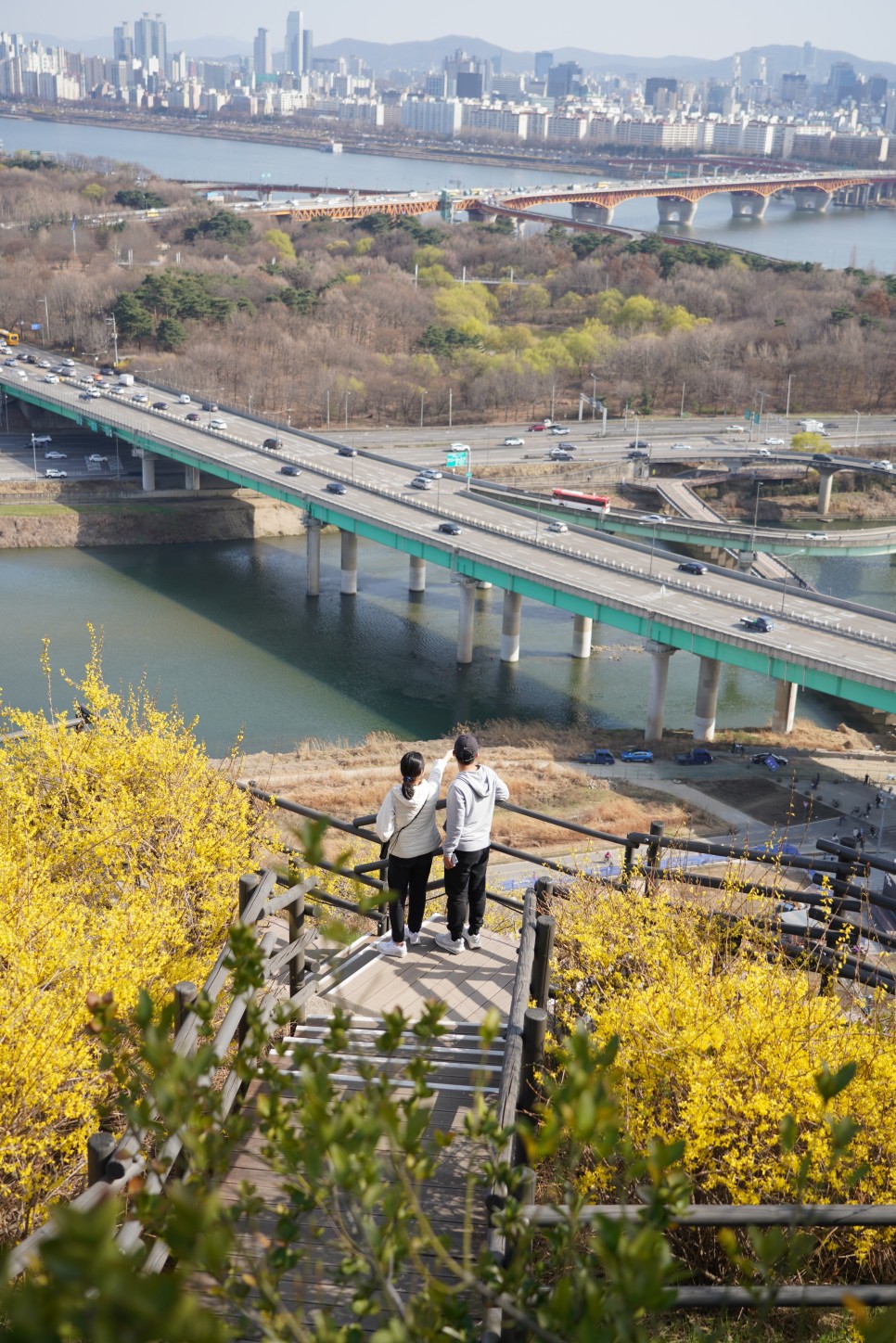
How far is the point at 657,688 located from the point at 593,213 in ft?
428

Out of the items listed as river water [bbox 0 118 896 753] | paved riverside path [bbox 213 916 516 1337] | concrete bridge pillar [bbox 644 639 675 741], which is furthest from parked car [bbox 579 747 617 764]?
paved riverside path [bbox 213 916 516 1337]

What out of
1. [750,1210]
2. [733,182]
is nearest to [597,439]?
[750,1210]

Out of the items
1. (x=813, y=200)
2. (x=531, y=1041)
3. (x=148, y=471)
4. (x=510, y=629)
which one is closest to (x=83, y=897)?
(x=531, y=1041)

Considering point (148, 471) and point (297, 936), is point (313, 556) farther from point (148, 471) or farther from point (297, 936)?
point (297, 936)

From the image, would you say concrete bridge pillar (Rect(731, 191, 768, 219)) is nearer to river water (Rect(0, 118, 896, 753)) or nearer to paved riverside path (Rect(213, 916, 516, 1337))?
river water (Rect(0, 118, 896, 753))

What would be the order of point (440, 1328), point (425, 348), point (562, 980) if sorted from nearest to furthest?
point (440, 1328) < point (562, 980) < point (425, 348)

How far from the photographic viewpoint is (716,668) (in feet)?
126

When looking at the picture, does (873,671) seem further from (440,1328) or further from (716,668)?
(440,1328)

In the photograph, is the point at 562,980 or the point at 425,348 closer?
the point at 562,980

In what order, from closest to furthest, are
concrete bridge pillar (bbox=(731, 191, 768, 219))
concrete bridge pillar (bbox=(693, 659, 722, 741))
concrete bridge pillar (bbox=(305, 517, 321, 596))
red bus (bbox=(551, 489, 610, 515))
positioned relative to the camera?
concrete bridge pillar (bbox=(693, 659, 722, 741)) → concrete bridge pillar (bbox=(305, 517, 321, 596)) → red bus (bbox=(551, 489, 610, 515)) → concrete bridge pillar (bbox=(731, 191, 768, 219))

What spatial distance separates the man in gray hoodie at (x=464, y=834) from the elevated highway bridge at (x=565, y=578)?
91.1ft

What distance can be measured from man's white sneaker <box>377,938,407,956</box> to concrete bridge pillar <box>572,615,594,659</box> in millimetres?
37508

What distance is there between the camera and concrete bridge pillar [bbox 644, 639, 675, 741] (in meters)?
38.8

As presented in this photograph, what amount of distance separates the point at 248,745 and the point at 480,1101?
33145 mm
